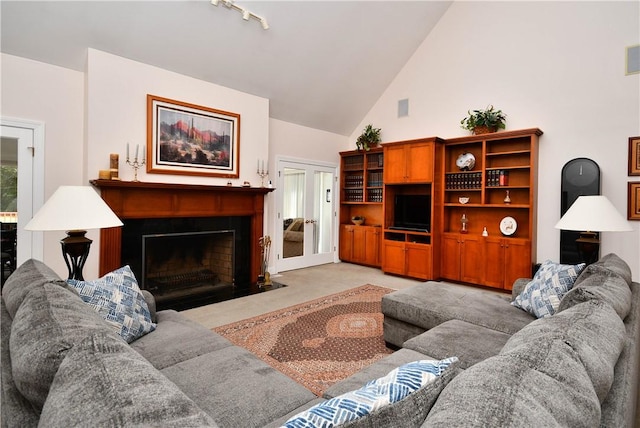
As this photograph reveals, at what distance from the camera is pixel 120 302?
187cm

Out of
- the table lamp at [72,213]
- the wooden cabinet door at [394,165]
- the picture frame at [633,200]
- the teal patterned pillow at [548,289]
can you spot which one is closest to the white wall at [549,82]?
the picture frame at [633,200]

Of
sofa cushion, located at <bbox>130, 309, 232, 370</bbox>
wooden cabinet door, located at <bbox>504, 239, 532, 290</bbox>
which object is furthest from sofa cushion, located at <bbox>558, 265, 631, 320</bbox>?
wooden cabinet door, located at <bbox>504, 239, 532, 290</bbox>

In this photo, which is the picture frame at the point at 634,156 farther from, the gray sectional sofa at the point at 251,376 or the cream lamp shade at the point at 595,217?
the gray sectional sofa at the point at 251,376

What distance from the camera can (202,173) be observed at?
466 cm

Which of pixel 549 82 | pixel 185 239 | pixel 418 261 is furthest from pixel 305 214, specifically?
pixel 549 82

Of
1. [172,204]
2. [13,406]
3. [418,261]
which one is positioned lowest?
[418,261]

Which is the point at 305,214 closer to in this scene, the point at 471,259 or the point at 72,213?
A: the point at 471,259

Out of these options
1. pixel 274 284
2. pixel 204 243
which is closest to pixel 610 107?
pixel 274 284

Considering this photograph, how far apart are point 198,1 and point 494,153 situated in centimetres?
446

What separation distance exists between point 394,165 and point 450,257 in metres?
1.82

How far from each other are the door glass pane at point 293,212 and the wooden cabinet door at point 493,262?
3173 mm

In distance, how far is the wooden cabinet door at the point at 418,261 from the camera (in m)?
5.39

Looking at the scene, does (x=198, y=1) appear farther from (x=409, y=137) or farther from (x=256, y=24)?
(x=409, y=137)

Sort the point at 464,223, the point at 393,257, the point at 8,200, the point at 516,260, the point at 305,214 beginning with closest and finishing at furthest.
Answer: the point at 8,200 → the point at 516,260 → the point at 464,223 → the point at 393,257 → the point at 305,214
